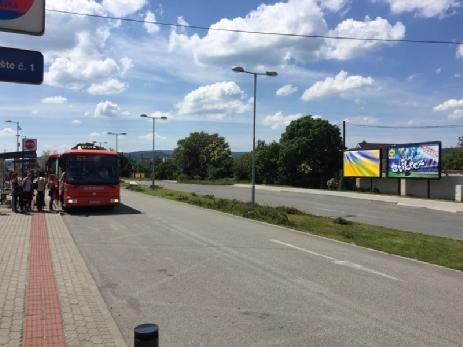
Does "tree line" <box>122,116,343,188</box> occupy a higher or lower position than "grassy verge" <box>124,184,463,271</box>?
higher

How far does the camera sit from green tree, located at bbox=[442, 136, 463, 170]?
88.2 meters

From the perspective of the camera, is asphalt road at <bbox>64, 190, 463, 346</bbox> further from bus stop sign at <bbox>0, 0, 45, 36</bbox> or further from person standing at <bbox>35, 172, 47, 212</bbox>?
person standing at <bbox>35, 172, 47, 212</bbox>

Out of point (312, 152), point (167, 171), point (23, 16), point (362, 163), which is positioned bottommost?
point (167, 171)

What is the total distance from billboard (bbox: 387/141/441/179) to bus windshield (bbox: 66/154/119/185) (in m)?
25.6

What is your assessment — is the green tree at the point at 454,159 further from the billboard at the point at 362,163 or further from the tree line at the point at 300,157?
the billboard at the point at 362,163

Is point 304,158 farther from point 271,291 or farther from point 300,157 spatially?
point 271,291

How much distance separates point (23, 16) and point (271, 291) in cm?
528

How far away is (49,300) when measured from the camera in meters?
6.77

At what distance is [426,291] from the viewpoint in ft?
25.8

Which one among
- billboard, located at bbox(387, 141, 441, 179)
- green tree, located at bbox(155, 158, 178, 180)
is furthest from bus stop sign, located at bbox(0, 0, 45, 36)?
green tree, located at bbox(155, 158, 178, 180)

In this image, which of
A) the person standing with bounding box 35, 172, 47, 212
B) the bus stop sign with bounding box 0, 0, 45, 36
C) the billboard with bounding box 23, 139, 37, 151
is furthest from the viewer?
the billboard with bounding box 23, 139, 37, 151

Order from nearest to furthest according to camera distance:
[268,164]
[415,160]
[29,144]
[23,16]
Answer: [23,16]
[29,144]
[415,160]
[268,164]

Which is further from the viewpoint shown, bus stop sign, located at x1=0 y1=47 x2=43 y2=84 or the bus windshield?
the bus windshield

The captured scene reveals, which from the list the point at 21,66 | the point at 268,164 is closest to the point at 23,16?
the point at 21,66
